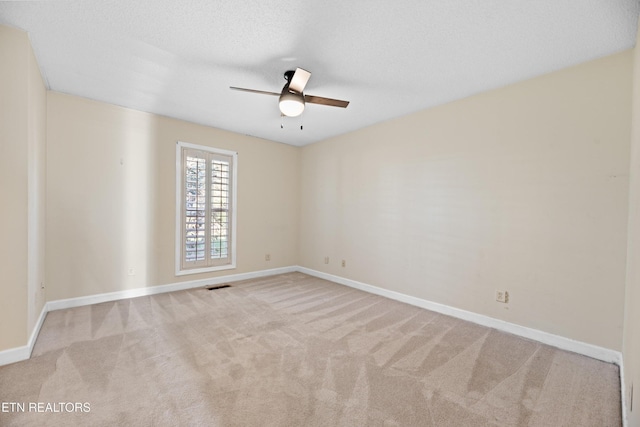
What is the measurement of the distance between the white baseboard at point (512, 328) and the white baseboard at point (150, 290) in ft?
6.50

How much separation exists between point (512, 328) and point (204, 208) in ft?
14.4

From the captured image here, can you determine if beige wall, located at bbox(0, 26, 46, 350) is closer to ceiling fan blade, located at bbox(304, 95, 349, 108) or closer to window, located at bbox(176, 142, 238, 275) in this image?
window, located at bbox(176, 142, 238, 275)

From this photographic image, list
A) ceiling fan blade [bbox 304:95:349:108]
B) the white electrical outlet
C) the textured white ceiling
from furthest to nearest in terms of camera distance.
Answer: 1. the white electrical outlet
2. ceiling fan blade [bbox 304:95:349:108]
3. the textured white ceiling

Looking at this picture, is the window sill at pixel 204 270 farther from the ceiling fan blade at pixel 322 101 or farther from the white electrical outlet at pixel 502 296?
the white electrical outlet at pixel 502 296

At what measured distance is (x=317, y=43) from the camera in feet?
7.23

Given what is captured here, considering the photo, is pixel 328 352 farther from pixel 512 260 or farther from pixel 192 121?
pixel 192 121

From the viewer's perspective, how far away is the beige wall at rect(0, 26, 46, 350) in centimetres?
208

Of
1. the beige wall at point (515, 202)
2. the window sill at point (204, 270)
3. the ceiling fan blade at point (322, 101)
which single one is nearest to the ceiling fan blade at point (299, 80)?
the ceiling fan blade at point (322, 101)

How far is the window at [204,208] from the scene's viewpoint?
4156mm

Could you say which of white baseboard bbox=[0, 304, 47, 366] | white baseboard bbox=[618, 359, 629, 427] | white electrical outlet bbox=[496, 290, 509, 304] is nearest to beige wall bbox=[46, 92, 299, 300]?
white baseboard bbox=[0, 304, 47, 366]

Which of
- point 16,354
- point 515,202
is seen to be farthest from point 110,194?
point 515,202

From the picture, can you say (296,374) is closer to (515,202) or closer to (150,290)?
(515,202)

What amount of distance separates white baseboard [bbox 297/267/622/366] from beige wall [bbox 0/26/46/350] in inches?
149

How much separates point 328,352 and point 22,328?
8.19ft
